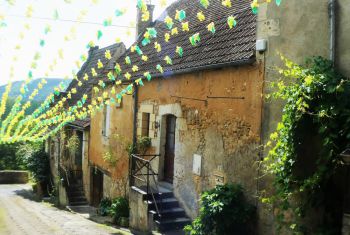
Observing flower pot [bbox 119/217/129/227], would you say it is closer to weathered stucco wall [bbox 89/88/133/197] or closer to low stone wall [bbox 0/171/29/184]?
weathered stucco wall [bbox 89/88/133/197]

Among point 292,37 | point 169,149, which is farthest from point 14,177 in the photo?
point 292,37

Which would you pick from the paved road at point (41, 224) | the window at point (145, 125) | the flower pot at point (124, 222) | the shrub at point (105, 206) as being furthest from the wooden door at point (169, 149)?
the shrub at point (105, 206)

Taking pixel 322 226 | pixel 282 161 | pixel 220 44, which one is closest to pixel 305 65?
pixel 282 161

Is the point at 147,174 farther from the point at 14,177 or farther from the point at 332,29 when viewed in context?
the point at 14,177

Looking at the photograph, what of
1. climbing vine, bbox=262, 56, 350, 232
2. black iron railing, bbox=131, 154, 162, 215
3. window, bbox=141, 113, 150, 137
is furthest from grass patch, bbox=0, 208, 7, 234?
climbing vine, bbox=262, 56, 350, 232

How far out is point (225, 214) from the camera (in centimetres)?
671

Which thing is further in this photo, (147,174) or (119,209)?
(119,209)

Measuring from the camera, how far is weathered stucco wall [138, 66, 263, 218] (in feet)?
23.4

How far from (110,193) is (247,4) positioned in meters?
8.44

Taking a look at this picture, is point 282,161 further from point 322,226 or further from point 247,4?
point 247,4

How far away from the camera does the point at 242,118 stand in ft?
24.1

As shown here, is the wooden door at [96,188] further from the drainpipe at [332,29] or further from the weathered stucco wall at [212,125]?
the drainpipe at [332,29]

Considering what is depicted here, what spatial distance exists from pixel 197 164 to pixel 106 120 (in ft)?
23.8

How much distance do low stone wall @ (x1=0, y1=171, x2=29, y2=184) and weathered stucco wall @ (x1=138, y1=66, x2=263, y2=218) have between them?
24.2m
